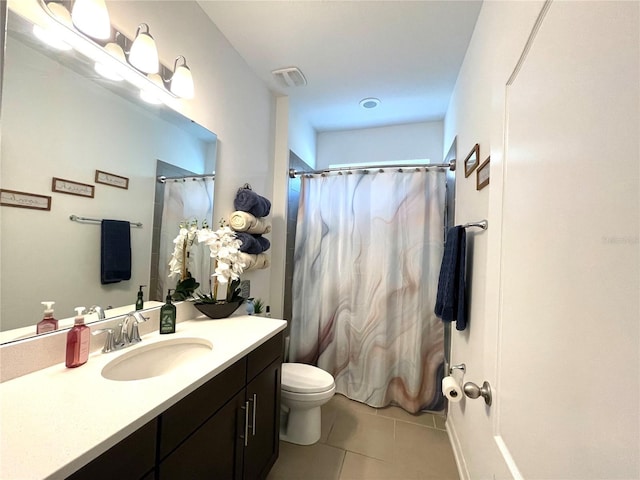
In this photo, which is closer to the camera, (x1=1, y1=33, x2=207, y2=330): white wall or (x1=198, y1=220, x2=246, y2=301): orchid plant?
(x1=1, y1=33, x2=207, y2=330): white wall

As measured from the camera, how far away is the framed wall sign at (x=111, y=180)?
105 cm

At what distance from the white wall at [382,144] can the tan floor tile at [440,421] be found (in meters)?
2.25

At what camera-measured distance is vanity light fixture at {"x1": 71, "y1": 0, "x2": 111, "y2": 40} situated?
3.03 ft

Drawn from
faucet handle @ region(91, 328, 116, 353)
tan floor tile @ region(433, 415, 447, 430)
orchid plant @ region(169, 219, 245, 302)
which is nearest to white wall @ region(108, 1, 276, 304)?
orchid plant @ region(169, 219, 245, 302)

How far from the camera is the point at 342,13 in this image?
4.78 ft

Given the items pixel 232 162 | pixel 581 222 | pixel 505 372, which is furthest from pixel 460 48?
pixel 505 372

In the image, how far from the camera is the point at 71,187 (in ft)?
3.16

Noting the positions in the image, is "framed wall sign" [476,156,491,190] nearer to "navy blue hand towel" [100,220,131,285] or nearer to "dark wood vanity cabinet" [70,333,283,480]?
"dark wood vanity cabinet" [70,333,283,480]

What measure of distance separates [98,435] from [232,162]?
5.01ft

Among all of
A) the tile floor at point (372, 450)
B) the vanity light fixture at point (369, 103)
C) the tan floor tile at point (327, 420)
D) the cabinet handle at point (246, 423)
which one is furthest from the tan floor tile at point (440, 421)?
the vanity light fixture at point (369, 103)

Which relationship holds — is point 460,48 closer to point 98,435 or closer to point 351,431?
point 98,435

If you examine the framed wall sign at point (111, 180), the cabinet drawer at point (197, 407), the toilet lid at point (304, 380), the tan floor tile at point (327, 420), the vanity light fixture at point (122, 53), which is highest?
the vanity light fixture at point (122, 53)

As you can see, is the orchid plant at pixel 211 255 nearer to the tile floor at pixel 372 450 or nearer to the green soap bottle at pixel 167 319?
the green soap bottle at pixel 167 319

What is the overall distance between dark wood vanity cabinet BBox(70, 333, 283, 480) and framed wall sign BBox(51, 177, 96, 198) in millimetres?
854
